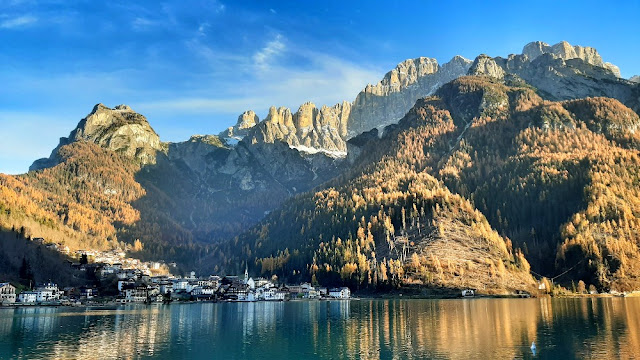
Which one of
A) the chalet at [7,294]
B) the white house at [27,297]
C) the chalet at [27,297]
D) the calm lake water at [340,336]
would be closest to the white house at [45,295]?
the chalet at [27,297]

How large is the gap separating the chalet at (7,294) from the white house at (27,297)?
2206 mm

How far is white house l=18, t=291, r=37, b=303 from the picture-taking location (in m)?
189

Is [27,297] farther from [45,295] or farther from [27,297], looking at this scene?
[45,295]

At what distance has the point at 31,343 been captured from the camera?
88.2m

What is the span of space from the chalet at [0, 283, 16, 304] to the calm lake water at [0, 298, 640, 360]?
192 ft

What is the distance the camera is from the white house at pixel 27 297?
619 ft

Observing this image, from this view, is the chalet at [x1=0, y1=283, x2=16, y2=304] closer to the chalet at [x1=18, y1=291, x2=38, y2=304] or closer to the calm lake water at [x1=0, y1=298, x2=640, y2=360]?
the chalet at [x1=18, y1=291, x2=38, y2=304]

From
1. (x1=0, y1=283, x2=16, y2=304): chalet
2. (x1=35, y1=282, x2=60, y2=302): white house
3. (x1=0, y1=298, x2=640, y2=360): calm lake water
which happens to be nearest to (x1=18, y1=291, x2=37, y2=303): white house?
(x1=35, y1=282, x2=60, y2=302): white house

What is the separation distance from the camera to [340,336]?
9694cm

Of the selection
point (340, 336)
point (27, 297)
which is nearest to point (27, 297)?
point (27, 297)

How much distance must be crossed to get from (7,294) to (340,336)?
145 metres

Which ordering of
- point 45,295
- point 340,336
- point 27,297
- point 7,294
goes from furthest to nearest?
point 45,295
point 27,297
point 7,294
point 340,336

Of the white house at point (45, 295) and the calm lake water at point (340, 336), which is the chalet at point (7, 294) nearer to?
the white house at point (45, 295)

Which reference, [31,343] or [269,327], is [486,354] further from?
[31,343]
